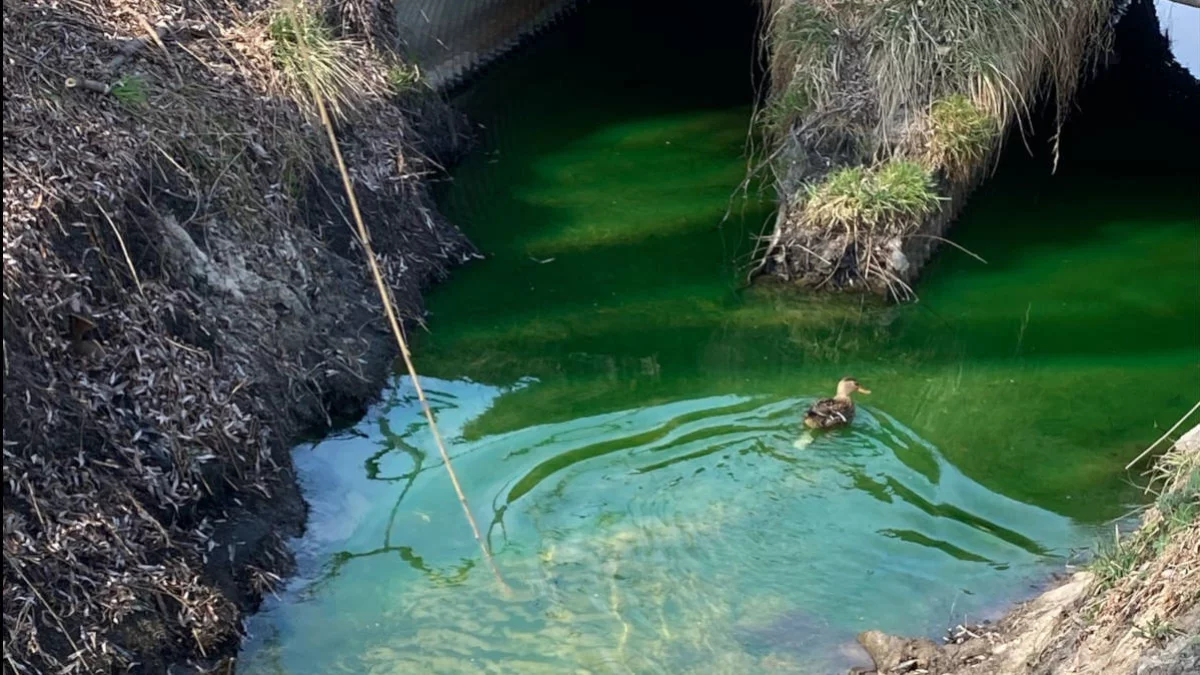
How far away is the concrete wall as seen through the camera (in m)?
12.2

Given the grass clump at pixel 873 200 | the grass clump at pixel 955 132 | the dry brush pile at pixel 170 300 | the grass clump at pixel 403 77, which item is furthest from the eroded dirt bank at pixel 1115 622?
the grass clump at pixel 403 77

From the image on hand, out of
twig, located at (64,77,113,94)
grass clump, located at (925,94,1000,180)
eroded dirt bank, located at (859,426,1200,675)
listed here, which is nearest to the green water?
eroded dirt bank, located at (859,426,1200,675)

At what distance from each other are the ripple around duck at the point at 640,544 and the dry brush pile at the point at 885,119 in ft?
5.86

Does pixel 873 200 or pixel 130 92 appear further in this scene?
pixel 873 200

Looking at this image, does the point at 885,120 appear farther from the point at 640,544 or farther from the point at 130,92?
the point at 130,92

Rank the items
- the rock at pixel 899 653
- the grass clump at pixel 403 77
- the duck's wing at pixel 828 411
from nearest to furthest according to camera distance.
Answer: the rock at pixel 899 653, the duck's wing at pixel 828 411, the grass clump at pixel 403 77

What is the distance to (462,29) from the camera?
13.6 m

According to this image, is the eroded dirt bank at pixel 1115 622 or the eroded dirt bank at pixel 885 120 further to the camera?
the eroded dirt bank at pixel 885 120

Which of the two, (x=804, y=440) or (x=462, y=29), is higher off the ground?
(x=462, y=29)

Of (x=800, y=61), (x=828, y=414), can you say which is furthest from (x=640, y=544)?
(x=800, y=61)

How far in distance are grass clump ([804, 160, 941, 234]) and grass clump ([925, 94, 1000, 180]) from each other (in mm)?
324

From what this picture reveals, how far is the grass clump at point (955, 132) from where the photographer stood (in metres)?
9.55

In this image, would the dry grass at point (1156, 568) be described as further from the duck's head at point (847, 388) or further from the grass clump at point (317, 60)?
the grass clump at point (317, 60)

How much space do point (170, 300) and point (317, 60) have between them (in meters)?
2.84
